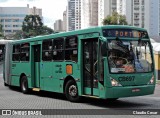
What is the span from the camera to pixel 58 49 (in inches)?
598

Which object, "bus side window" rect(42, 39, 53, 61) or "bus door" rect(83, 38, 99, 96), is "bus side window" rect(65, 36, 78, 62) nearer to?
"bus door" rect(83, 38, 99, 96)

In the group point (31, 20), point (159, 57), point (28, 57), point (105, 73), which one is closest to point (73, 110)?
point (105, 73)

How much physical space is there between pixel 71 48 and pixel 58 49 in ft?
3.57

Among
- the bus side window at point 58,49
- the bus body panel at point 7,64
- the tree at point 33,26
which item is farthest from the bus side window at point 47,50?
the tree at point 33,26

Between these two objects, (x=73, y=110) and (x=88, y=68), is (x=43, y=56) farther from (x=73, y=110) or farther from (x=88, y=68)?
(x=73, y=110)

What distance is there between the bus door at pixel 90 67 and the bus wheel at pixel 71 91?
0.63 meters

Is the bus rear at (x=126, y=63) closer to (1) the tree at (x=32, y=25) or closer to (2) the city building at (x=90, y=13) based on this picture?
(1) the tree at (x=32, y=25)

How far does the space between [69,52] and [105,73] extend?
2.64 meters

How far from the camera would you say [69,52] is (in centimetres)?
1438

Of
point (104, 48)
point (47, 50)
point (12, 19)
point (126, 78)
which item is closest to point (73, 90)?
point (126, 78)

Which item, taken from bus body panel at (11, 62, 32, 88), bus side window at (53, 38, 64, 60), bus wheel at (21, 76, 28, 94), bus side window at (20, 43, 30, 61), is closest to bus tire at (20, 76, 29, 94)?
bus wheel at (21, 76, 28, 94)

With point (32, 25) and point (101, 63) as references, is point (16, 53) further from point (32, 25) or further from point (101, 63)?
point (32, 25)

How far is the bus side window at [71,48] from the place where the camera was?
1395cm

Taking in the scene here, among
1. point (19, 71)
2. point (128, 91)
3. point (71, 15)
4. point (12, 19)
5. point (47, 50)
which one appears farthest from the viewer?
point (71, 15)
